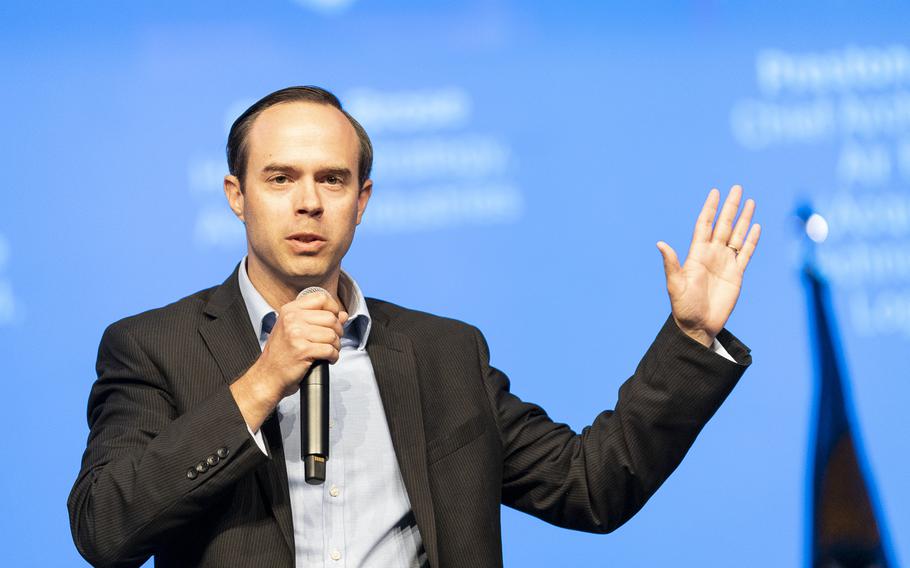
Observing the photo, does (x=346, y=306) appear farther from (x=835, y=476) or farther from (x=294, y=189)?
(x=835, y=476)

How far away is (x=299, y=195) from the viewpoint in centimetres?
210

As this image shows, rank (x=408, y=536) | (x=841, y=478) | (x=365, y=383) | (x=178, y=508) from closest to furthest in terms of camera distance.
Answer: (x=178, y=508), (x=408, y=536), (x=365, y=383), (x=841, y=478)

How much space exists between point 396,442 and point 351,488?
119 mm

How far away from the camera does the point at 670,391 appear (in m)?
2.03

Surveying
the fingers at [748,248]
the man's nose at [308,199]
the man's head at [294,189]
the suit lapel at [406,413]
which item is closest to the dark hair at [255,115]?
the man's head at [294,189]

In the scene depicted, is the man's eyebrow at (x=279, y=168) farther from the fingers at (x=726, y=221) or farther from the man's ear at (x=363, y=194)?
the fingers at (x=726, y=221)

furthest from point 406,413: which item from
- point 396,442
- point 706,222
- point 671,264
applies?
point 706,222

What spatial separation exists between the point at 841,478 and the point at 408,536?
164 centimetres

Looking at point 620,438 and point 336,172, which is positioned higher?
point 336,172

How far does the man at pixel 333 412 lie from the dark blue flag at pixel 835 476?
3.94 ft

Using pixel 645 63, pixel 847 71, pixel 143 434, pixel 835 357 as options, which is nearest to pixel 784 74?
pixel 847 71

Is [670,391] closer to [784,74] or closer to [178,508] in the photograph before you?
[178,508]

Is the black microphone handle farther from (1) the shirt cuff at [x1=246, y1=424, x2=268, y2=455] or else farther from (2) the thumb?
(2) the thumb

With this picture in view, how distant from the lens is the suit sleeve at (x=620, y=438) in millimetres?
Result: 2031
